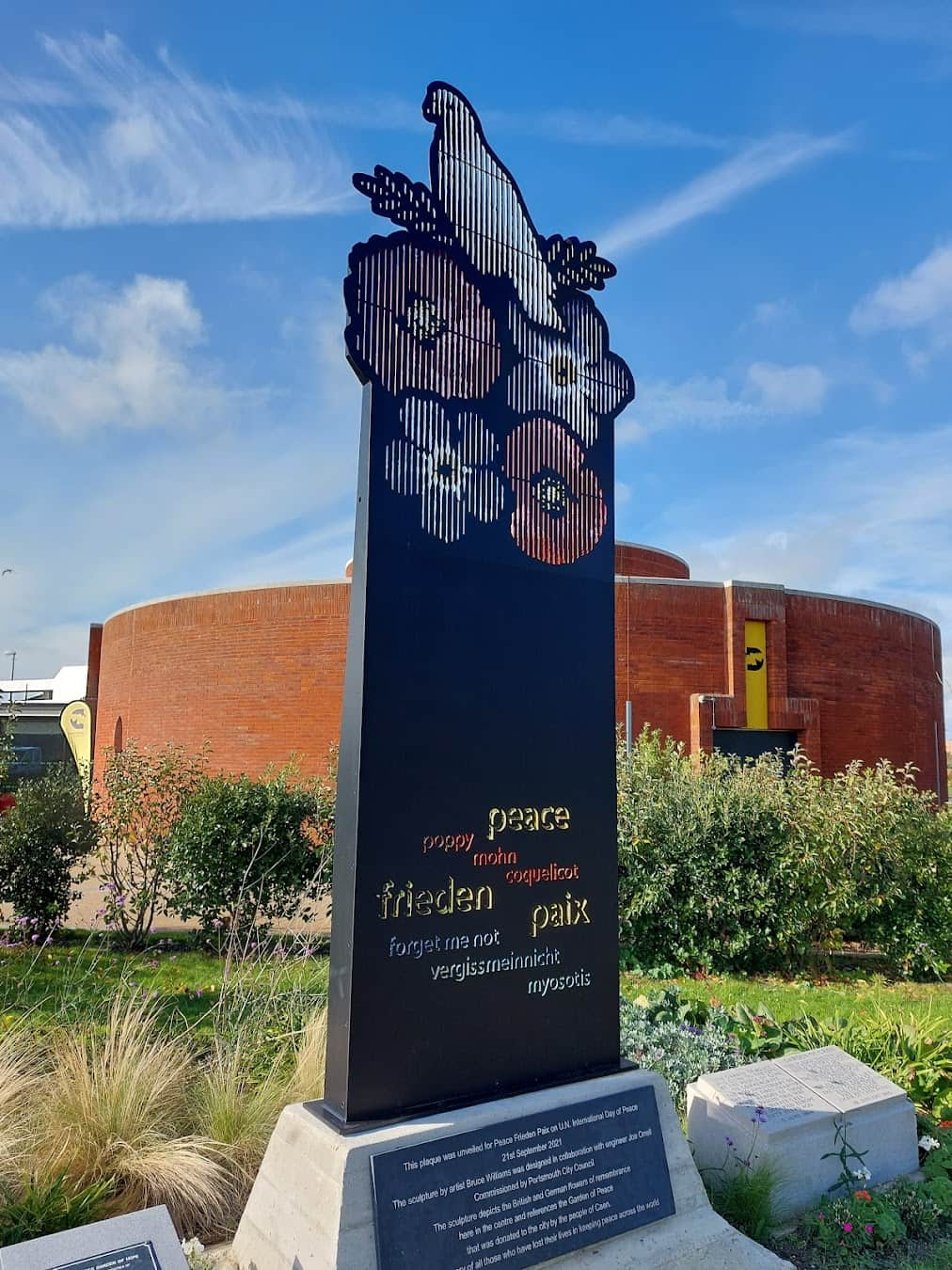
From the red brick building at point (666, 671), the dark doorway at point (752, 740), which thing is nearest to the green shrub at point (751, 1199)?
the red brick building at point (666, 671)

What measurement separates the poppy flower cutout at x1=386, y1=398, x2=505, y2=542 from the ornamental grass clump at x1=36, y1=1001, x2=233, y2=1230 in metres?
2.65

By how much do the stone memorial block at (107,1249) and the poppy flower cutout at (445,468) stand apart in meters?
2.37

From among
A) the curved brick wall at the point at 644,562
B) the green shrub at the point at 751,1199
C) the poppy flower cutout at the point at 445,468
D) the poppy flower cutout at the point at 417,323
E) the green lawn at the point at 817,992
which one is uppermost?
the curved brick wall at the point at 644,562

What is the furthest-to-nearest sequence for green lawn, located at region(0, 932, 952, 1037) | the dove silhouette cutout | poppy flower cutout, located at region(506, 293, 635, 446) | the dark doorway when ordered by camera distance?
the dark doorway
green lawn, located at region(0, 932, 952, 1037)
poppy flower cutout, located at region(506, 293, 635, 446)
the dove silhouette cutout

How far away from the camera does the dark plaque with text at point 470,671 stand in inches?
129

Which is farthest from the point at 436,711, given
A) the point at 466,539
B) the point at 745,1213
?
the point at 745,1213

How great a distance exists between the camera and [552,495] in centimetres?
396

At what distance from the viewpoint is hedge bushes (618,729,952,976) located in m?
8.66

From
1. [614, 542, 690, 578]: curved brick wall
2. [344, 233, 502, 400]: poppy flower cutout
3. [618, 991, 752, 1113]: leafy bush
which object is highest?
[614, 542, 690, 578]: curved brick wall

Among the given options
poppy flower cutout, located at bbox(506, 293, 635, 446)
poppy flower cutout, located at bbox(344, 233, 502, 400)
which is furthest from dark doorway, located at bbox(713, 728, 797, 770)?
poppy flower cutout, located at bbox(344, 233, 502, 400)

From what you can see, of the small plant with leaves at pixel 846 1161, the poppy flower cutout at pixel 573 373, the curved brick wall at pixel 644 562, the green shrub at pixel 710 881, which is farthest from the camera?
the curved brick wall at pixel 644 562

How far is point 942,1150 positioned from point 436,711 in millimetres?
3314

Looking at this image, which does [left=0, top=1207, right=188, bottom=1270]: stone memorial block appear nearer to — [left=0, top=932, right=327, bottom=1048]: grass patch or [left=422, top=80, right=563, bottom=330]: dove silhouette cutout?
[left=0, top=932, right=327, bottom=1048]: grass patch

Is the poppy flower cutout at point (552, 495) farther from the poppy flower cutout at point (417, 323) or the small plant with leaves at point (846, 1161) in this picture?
the small plant with leaves at point (846, 1161)
